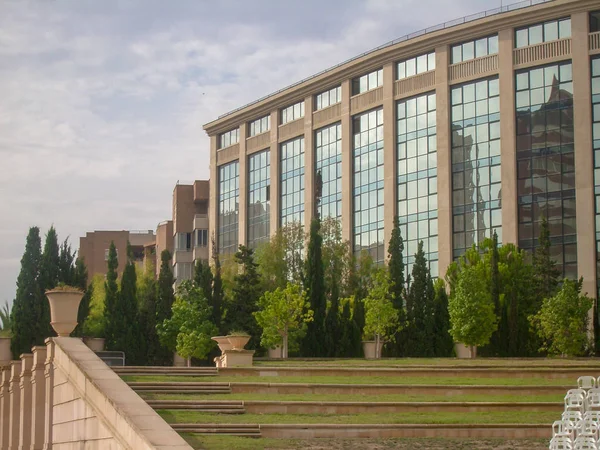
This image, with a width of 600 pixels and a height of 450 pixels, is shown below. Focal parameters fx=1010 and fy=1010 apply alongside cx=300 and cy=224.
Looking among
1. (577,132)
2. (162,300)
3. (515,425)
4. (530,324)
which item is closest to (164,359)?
(162,300)

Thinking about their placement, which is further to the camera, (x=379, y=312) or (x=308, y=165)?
(x=308, y=165)

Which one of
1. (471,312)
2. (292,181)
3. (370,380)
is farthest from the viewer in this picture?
(292,181)

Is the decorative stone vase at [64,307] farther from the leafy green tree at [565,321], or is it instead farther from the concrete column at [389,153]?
the concrete column at [389,153]

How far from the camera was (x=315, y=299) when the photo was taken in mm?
48812

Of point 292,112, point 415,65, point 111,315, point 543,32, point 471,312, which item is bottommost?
point 471,312

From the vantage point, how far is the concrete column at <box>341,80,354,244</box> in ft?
219

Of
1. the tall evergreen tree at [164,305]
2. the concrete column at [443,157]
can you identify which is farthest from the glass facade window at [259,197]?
the tall evergreen tree at [164,305]

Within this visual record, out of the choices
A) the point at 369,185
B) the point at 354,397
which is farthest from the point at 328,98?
the point at 354,397

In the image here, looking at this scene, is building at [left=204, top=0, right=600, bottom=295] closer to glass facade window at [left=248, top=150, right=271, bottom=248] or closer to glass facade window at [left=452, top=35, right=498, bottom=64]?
glass facade window at [left=452, top=35, right=498, bottom=64]

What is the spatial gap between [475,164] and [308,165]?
1522cm

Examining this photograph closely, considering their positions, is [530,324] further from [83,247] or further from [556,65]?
[83,247]

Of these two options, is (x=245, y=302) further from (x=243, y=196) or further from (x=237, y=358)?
(x=243, y=196)

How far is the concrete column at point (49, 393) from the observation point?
21.8m

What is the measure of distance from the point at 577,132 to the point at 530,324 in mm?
13318
